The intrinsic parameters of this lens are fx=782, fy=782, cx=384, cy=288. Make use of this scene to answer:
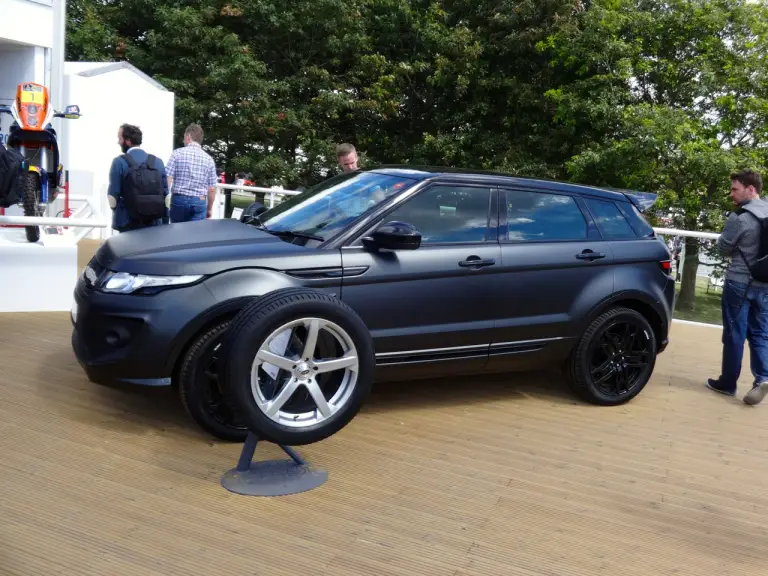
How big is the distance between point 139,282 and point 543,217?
290 cm

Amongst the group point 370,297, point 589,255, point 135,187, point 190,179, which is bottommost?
point 370,297

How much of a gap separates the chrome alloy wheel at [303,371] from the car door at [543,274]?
1.53 meters

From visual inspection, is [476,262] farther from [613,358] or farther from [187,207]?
[187,207]

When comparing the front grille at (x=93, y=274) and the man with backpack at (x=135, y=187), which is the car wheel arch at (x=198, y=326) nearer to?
the front grille at (x=93, y=274)

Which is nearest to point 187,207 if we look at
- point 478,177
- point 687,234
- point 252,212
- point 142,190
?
point 142,190

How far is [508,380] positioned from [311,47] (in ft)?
77.9

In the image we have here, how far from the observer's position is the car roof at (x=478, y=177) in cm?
539

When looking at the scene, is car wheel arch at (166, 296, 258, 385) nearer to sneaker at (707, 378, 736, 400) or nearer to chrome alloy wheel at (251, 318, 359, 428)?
chrome alloy wheel at (251, 318, 359, 428)

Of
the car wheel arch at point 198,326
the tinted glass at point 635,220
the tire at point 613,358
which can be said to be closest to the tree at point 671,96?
the tinted glass at point 635,220

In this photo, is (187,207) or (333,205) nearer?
(333,205)

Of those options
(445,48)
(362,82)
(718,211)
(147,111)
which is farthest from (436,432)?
(362,82)

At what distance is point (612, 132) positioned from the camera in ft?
77.3

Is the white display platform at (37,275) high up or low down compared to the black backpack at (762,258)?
down

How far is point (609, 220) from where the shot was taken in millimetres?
6055
